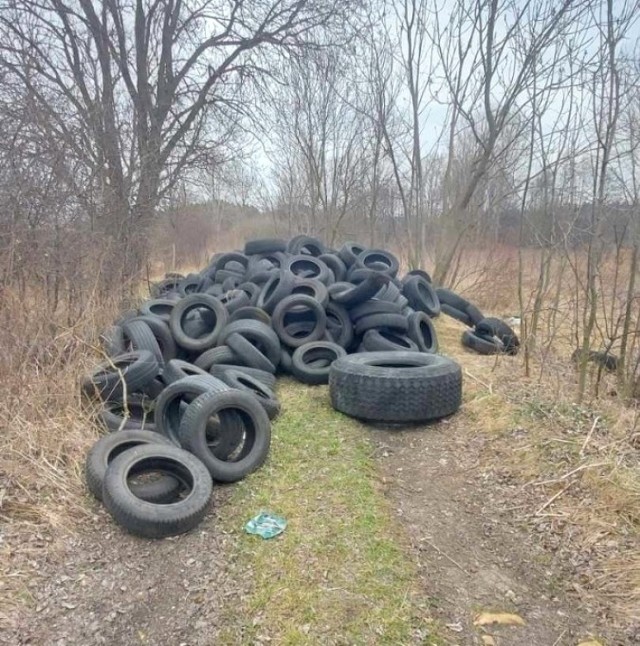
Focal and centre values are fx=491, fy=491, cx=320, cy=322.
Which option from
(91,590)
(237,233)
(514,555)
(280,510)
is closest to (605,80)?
(514,555)

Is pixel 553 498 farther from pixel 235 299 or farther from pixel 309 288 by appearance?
pixel 235 299

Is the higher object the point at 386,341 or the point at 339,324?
the point at 339,324

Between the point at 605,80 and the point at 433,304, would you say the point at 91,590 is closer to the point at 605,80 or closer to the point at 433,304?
the point at 605,80

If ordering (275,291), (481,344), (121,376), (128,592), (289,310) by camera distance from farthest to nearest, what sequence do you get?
(481,344)
(275,291)
(289,310)
(121,376)
(128,592)

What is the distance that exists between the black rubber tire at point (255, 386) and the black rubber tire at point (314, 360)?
71 cm

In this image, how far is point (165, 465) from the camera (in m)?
3.48

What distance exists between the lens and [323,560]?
2.72 m

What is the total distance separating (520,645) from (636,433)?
7.85ft

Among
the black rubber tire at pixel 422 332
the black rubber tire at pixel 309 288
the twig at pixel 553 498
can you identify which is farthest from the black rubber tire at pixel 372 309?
the twig at pixel 553 498

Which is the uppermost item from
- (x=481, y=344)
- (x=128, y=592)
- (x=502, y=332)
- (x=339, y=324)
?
(x=339, y=324)

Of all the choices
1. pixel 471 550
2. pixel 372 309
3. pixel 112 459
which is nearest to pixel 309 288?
pixel 372 309

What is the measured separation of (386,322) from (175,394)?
10.2ft

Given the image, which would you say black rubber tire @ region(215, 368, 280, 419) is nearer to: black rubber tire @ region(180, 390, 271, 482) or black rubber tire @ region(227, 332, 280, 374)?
black rubber tire @ region(227, 332, 280, 374)

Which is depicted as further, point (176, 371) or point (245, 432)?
point (176, 371)
